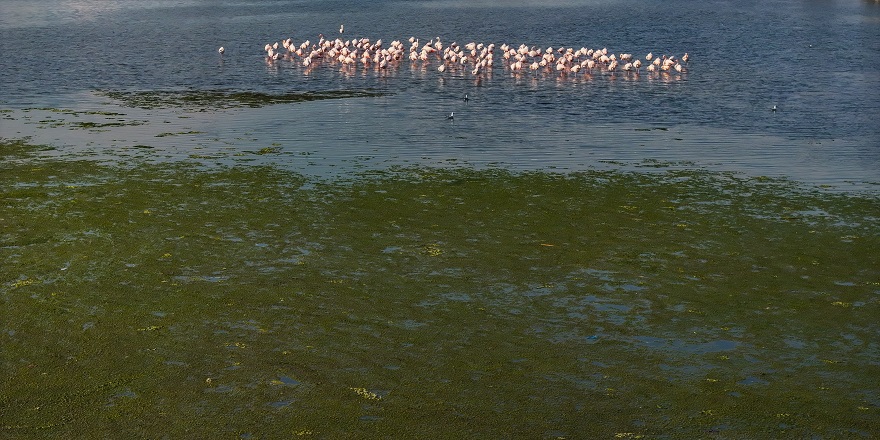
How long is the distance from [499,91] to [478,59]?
580 cm

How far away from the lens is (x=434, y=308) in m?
10.1

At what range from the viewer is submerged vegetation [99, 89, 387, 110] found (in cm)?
2283

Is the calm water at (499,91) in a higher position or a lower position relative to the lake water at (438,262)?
higher

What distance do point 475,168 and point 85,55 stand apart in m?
19.5

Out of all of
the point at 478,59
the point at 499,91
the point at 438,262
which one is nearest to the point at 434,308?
the point at 438,262

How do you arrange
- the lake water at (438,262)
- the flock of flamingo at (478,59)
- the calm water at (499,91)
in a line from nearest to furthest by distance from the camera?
the lake water at (438,262) → the calm water at (499,91) → the flock of flamingo at (478,59)

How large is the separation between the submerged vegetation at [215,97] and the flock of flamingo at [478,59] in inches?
211

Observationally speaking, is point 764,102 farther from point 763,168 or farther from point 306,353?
point 306,353

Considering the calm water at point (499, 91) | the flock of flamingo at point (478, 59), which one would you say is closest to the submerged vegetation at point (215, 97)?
the calm water at point (499, 91)

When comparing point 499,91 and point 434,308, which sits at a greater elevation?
point 499,91

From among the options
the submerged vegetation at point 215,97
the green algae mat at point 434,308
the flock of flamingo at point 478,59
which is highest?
the flock of flamingo at point 478,59

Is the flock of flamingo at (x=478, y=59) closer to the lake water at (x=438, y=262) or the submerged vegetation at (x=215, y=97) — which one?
the lake water at (x=438, y=262)

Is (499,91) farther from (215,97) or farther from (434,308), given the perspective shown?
(434,308)

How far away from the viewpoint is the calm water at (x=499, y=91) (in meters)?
18.0
